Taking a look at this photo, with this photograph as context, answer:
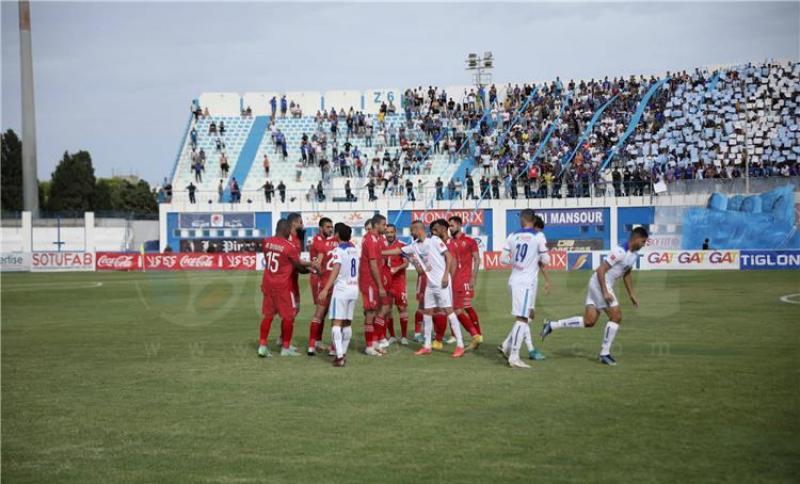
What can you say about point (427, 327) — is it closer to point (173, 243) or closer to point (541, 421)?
point (541, 421)

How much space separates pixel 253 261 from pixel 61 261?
12.7 m

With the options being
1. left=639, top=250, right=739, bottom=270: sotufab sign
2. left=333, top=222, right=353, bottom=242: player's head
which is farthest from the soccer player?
left=639, top=250, right=739, bottom=270: sotufab sign

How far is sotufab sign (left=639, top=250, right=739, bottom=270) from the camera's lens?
41719 mm

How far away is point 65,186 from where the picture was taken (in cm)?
9900

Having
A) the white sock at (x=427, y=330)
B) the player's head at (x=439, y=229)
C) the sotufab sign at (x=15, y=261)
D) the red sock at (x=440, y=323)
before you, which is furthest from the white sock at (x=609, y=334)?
the sotufab sign at (x=15, y=261)

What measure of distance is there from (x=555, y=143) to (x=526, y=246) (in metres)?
42.9

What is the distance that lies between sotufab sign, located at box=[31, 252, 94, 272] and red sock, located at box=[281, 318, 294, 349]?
4006cm

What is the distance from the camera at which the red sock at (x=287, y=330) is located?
46.4 ft

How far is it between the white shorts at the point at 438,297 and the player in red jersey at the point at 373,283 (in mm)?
786

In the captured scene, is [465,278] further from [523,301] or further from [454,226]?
[523,301]

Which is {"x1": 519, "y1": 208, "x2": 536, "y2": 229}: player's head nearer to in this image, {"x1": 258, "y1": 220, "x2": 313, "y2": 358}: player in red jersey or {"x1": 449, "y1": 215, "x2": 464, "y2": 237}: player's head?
{"x1": 449, "y1": 215, "x2": 464, "y2": 237}: player's head

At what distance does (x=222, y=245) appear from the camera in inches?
2098

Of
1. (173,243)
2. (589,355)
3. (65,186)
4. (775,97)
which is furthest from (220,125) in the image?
(589,355)

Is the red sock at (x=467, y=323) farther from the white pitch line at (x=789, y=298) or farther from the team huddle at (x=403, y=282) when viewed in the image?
the white pitch line at (x=789, y=298)
